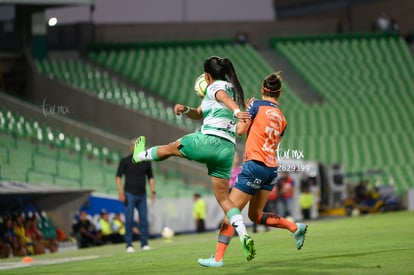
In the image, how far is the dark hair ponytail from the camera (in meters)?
11.9

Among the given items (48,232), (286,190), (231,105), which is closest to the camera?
(231,105)

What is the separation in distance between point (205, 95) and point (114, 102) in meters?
25.2

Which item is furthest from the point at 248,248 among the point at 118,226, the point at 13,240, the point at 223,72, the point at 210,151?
the point at 118,226

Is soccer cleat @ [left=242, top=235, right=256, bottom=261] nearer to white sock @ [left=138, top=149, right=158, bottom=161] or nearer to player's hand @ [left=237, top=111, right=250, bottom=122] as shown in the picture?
player's hand @ [left=237, top=111, right=250, bottom=122]

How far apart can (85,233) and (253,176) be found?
46.2 feet

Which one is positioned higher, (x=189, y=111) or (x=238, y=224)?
(x=189, y=111)

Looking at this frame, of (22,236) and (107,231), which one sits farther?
(107,231)

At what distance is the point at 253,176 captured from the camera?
11977 millimetres

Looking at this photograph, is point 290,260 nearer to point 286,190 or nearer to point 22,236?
point 22,236

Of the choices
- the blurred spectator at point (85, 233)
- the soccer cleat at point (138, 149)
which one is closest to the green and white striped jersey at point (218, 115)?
the soccer cleat at point (138, 149)

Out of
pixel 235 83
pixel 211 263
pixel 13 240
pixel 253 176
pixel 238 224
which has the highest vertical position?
pixel 235 83

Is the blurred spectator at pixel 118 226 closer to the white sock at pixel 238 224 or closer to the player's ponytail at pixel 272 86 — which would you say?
the player's ponytail at pixel 272 86

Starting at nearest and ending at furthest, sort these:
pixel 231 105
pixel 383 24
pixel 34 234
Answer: pixel 231 105, pixel 34 234, pixel 383 24

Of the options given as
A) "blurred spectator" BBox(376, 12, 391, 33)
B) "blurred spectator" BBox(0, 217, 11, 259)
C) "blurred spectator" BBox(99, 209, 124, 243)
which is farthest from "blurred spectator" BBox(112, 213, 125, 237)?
"blurred spectator" BBox(376, 12, 391, 33)
